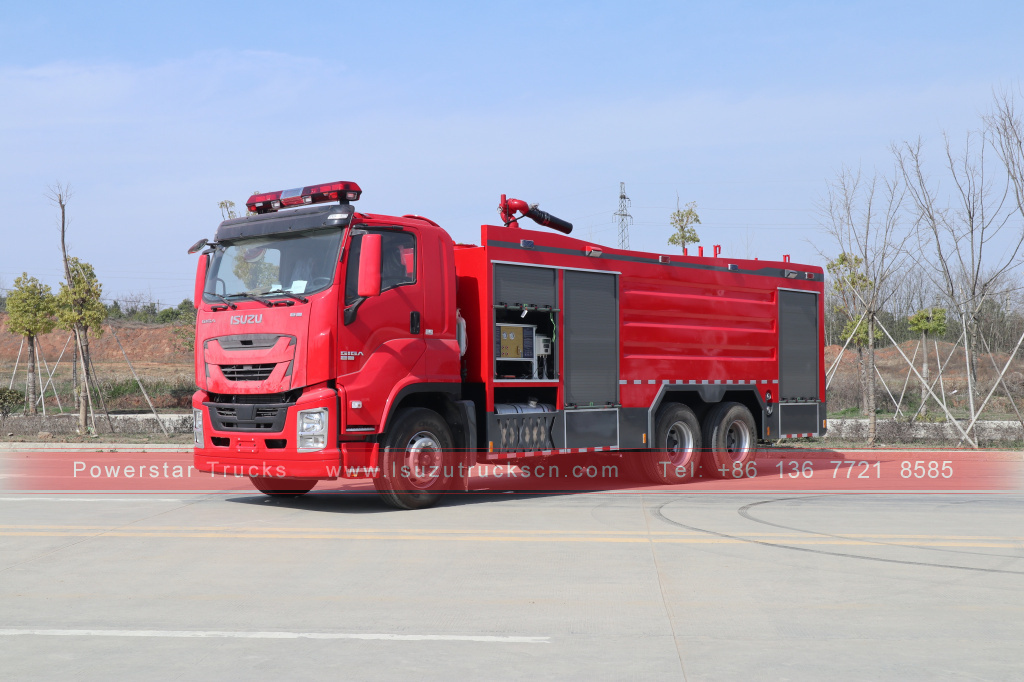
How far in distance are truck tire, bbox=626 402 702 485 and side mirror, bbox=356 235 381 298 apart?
5.46m

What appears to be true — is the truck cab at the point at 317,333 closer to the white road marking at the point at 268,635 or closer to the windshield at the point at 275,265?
the windshield at the point at 275,265

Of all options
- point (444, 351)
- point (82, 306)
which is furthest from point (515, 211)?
point (82, 306)

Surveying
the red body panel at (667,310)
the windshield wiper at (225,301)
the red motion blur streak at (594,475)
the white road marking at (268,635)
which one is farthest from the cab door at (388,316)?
the white road marking at (268,635)

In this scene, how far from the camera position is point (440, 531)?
9820 millimetres

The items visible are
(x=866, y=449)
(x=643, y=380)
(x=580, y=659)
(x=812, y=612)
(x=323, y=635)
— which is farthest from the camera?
(x=866, y=449)

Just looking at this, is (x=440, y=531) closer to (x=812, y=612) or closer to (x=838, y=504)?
(x=812, y=612)

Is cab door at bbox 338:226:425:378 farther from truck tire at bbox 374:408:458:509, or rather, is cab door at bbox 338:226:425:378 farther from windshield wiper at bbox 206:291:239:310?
windshield wiper at bbox 206:291:239:310

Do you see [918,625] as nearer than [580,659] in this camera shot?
No

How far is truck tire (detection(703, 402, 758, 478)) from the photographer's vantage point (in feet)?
50.8

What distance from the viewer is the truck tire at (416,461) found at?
11258 millimetres

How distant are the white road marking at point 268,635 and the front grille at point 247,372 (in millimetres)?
5209

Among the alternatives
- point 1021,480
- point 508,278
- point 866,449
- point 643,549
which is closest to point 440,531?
point 643,549

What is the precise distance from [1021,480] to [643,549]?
8.96 meters

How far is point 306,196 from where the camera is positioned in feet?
37.8
